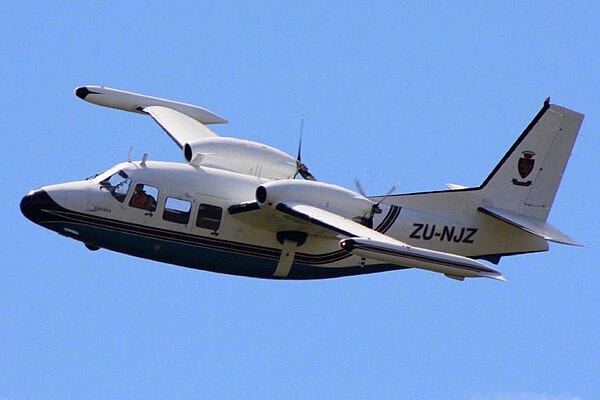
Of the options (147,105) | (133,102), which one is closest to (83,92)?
(133,102)

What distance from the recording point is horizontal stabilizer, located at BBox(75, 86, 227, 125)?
37156 millimetres

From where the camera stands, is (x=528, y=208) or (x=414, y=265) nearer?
(x=414, y=265)

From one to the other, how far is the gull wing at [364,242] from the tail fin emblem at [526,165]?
5137 millimetres

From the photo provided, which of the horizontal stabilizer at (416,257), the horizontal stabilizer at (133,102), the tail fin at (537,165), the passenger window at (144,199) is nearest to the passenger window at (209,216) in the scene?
the passenger window at (144,199)

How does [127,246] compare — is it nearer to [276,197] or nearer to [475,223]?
[276,197]

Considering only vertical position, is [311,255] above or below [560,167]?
below

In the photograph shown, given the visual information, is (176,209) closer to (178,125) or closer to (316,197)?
(316,197)

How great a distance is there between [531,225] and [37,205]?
10717 millimetres

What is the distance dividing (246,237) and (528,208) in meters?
6.67

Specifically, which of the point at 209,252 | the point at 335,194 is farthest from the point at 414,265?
the point at 209,252

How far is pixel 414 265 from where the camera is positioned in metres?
27.3

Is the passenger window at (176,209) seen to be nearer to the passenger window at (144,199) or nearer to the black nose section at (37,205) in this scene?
the passenger window at (144,199)

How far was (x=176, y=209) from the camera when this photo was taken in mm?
30484

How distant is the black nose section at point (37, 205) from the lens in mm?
30250
